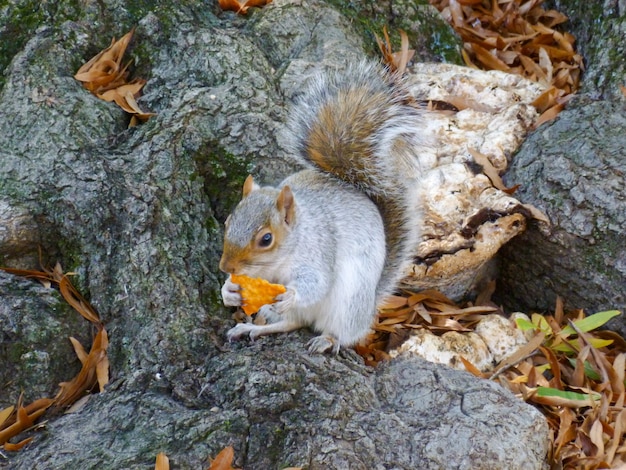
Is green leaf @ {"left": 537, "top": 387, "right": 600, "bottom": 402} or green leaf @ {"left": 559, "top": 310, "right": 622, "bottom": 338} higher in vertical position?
green leaf @ {"left": 559, "top": 310, "right": 622, "bottom": 338}

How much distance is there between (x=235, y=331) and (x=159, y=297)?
0.76 ft

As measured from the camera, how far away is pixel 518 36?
3133mm

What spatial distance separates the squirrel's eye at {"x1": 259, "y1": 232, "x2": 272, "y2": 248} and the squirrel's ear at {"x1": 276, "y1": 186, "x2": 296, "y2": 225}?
0.07 m

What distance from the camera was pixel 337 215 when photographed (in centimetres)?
204

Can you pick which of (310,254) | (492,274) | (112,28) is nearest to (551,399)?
(492,274)

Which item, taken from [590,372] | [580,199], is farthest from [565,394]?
[580,199]

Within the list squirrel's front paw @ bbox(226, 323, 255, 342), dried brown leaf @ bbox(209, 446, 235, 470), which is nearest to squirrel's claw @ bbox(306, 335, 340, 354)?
squirrel's front paw @ bbox(226, 323, 255, 342)

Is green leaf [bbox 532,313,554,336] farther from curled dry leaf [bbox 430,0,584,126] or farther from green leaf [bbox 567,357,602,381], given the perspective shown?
curled dry leaf [bbox 430,0,584,126]

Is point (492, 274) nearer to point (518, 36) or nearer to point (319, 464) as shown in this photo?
point (518, 36)

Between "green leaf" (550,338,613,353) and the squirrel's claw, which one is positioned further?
"green leaf" (550,338,613,353)

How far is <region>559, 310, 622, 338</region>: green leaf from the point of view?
94.3 inches

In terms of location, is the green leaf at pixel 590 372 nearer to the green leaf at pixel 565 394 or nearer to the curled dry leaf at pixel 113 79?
the green leaf at pixel 565 394

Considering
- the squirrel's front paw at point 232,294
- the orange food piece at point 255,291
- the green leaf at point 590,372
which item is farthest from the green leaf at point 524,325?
the squirrel's front paw at point 232,294

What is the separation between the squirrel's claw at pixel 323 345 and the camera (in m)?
1.95
